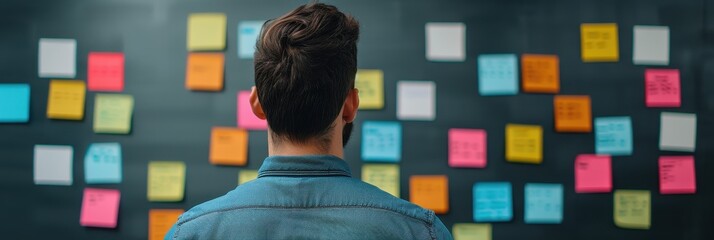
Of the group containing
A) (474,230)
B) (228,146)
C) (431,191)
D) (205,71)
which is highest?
(205,71)

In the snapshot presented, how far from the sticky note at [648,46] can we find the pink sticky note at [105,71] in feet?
5.13

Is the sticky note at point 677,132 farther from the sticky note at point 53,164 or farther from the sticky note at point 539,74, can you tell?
the sticky note at point 53,164

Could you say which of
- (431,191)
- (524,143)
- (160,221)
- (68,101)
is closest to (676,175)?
(524,143)

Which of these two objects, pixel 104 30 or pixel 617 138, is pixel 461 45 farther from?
pixel 104 30

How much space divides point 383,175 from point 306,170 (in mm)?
1050

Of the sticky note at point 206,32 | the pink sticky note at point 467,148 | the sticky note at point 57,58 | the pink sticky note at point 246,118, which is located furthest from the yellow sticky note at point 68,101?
the pink sticky note at point 467,148

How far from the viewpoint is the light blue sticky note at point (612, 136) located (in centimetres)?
181

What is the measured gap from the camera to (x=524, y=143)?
5.92 ft

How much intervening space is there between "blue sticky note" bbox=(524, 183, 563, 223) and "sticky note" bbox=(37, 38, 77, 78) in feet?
4.70

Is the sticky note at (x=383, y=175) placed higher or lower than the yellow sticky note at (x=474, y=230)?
higher

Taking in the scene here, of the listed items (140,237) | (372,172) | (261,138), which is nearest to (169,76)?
(261,138)

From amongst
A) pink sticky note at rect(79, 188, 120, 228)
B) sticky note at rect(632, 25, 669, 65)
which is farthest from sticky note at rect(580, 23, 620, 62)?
pink sticky note at rect(79, 188, 120, 228)

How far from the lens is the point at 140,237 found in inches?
70.9

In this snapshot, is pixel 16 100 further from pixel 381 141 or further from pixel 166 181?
pixel 381 141
